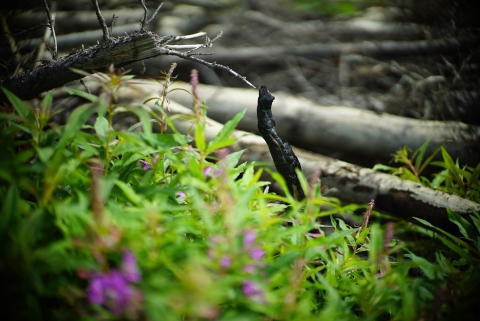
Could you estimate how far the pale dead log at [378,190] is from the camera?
5.51 feet

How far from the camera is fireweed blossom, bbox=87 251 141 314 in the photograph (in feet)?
2.25

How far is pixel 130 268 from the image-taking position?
27.4 inches

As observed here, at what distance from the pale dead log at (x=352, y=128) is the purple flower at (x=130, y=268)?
1.63 m

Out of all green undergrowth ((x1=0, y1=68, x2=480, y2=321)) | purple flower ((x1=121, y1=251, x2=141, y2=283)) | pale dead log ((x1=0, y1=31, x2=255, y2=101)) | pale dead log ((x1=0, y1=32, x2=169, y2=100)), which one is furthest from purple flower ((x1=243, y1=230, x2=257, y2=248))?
pale dead log ((x1=0, y1=32, x2=169, y2=100))

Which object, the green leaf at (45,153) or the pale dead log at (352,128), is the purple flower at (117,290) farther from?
the pale dead log at (352,128)

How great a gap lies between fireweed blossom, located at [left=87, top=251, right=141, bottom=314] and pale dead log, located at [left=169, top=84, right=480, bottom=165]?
5.40ft

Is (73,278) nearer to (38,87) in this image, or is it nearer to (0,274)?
(0,274)

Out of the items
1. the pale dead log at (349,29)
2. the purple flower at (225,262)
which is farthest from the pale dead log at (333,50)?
the purple flower at (225,262)

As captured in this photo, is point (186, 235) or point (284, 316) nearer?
point (284, 316)

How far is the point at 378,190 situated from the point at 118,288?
1.64 metres

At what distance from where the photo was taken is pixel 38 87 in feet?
4.94

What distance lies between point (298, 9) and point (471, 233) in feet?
15.0

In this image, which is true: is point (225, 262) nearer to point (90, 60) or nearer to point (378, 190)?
point (90, 60)

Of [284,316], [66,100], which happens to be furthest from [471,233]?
[66,100]
